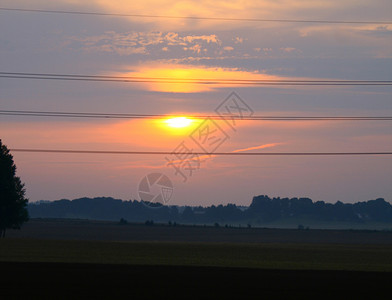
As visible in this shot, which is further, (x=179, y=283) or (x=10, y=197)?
(x=10, y=197)

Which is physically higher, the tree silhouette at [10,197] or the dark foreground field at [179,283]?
the tree silhouette at [10,197]

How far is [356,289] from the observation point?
135 ft

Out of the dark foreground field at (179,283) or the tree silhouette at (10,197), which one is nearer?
the dark foreground field at (179,283)

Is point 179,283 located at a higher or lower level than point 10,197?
lower

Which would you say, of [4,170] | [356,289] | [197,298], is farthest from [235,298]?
[4,170]

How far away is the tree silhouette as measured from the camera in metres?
111

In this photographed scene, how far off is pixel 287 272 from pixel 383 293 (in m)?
14.0

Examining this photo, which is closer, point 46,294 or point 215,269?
point 46,294

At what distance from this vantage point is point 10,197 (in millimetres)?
111375

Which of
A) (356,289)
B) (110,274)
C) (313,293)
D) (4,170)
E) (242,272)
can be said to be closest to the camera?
(313,293)

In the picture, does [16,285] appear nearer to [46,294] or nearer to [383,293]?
[46,294]

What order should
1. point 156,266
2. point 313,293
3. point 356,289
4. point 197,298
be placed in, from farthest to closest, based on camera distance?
point 156,266, point 356,289, point 313,293, point 197,298

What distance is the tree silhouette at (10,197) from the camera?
4375 inches

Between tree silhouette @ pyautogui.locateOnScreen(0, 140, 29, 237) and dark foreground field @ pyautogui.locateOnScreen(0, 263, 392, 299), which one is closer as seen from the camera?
dark foreground field @ pyautogui.locateOnScreen(0, 263, 392, 299)
